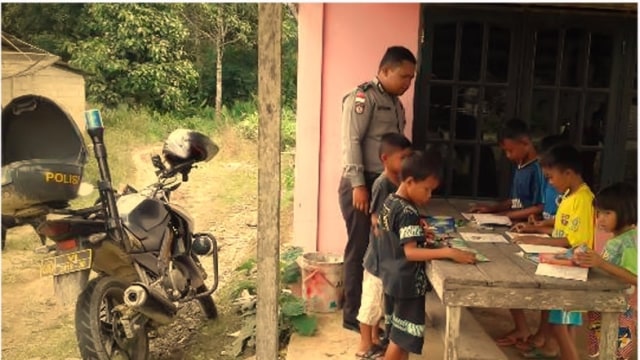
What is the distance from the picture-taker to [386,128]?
389cm

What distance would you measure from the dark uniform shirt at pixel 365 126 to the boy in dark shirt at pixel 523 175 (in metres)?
0.73

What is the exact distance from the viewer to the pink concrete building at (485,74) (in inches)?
180

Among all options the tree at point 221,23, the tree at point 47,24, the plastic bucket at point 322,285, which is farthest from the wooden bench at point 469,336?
the tree at point 47,24

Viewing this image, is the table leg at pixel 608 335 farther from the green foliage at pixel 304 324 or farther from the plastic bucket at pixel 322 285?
the plastic bucket at pixel 322 285

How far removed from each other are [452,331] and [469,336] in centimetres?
107

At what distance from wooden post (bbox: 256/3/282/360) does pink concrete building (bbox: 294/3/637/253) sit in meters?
1.99

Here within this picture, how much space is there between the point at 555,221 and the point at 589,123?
168 cm

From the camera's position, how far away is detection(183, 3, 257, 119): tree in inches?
585

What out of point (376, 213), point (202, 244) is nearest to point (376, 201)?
point (376, 213)

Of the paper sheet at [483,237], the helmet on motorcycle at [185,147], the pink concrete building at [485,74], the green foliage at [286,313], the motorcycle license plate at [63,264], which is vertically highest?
the pink concrete building at [485,74]

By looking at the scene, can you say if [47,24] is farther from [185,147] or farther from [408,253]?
[408,253]

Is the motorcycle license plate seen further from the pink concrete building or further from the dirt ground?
the pink concrete building

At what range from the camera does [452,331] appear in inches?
105

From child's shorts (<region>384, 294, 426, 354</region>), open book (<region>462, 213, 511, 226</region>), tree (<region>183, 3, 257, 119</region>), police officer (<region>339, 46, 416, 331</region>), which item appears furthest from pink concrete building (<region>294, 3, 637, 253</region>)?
tree (<region>183, 3, 257, 119</region>)
